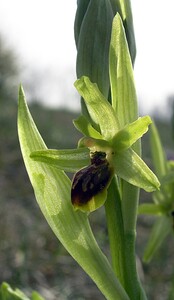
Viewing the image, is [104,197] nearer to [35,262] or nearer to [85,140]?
[85,140]

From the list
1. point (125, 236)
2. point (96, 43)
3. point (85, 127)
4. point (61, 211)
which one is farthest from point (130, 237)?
point (96, 43)

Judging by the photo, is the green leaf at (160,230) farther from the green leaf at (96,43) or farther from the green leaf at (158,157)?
the green leaf at (96,43)

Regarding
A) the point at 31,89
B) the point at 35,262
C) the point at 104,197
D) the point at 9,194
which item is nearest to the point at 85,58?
the point at 104,197

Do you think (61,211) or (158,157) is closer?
(61,211)

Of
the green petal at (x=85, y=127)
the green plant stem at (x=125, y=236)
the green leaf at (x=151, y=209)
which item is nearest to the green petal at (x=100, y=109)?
the green petal at (x=85, y=127)

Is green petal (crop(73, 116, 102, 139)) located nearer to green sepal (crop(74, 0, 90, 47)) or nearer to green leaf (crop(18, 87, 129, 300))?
green leaf (crop(18, 87, 129, 300))

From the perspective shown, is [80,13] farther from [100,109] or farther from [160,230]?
[160,230]

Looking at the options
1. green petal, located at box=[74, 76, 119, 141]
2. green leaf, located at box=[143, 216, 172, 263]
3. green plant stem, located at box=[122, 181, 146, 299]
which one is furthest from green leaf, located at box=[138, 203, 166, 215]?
green petal, located at box=[74, 76, 119, 141]
